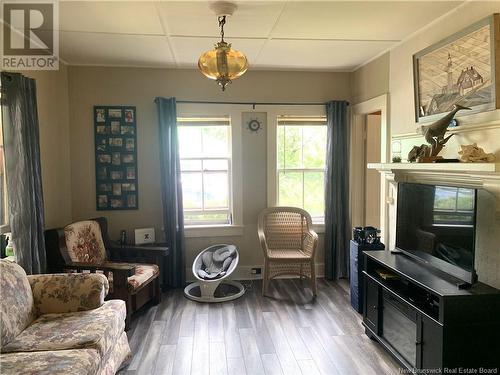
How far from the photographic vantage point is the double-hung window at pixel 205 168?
4.46 meters

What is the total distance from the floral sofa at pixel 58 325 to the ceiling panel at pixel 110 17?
176cm

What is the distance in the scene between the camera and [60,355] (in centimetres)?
199

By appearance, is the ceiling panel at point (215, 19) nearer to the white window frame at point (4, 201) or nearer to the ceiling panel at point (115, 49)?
the ceiling panel at point (115, 49)

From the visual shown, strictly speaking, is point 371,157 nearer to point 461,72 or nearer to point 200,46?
point 461,72

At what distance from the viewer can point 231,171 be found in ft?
14.8

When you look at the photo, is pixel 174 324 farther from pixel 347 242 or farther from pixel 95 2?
pixel 95 2

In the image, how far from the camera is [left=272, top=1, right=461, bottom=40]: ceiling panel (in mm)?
2584

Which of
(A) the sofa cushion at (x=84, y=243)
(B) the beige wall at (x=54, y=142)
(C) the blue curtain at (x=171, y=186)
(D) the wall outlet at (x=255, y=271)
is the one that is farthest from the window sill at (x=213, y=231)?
(B) the beige wall at (x=54, y=142)

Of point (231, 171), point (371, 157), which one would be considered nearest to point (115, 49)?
point (231, 171)

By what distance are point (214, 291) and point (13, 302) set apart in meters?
2.04

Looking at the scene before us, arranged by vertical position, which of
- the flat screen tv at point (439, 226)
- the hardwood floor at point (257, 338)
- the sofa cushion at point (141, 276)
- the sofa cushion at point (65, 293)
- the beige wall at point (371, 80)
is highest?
the beige wall at point (371, 80)

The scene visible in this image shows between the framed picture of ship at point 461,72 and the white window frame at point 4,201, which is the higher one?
A: the framed picture of ship at point 461,72

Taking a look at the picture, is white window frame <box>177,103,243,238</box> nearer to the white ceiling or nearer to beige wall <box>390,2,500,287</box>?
the white ceiling

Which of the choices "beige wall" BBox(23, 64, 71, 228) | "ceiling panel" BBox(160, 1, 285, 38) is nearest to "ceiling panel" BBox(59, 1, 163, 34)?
"ceiling panel" BBox(160, 1, 285, 38)
